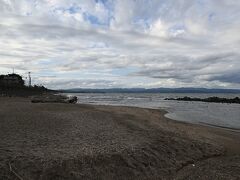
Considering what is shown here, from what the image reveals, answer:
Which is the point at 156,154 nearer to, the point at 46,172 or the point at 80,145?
the point at 80,145

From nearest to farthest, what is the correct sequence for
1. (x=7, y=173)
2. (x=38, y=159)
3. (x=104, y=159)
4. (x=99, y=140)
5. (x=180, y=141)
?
1. (x=7, y=173)
2. (x=38, y=159)
3. (x=104, y=159)
4. (x=99, y=140)
5. (x=180, y=141)

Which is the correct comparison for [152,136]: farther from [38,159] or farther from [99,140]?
[38,159]

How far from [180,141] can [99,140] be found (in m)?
3.88

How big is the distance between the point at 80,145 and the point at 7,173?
3.28m

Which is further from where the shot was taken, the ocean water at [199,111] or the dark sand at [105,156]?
the ocean water at [199,111]

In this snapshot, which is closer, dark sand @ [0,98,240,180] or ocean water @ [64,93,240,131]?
dark sand @ [0,98,240,180]

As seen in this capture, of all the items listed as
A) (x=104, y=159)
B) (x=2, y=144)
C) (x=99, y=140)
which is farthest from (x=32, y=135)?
(x=104, y=159)

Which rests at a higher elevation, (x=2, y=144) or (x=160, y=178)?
(x=2, y=144)

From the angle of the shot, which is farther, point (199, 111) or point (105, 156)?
point (199, 111)

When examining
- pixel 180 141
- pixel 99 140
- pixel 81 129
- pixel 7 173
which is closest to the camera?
pixel 7 173

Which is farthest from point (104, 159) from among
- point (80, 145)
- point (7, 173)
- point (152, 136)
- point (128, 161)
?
point (152, 136)

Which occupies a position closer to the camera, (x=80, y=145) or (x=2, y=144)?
(x=2, y=144)

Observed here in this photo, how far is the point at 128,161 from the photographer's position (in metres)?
8.59

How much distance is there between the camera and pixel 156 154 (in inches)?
378
